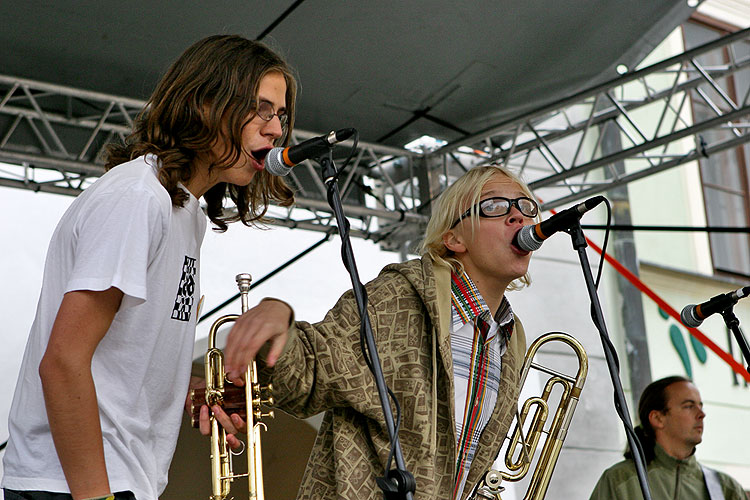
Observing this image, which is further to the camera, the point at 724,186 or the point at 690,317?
the point at 724,186

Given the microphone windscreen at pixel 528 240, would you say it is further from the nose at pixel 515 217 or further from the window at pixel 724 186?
the window at pixel 724 186

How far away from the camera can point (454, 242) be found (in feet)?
9.62

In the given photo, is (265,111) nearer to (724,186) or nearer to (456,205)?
(456,205)

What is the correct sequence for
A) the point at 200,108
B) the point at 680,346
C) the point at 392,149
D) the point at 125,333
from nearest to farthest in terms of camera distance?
the point at 125,333, the point at 200,108, the point at 392,149, the point at 680,346

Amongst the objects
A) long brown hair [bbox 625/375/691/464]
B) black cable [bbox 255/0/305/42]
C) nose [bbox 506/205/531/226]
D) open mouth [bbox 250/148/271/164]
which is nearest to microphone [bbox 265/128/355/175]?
open mouth [bbox 250/148/271/164]

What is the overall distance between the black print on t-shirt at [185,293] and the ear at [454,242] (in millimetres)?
1133

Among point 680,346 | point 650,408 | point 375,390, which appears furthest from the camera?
point 680,346

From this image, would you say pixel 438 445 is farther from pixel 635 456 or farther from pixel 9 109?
pixel 9 109

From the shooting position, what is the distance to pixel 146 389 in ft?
5.94

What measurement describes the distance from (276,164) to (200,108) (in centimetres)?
25

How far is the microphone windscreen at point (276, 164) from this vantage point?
1.95m

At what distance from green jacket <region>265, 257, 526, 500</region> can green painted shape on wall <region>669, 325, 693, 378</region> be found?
703 centimetres

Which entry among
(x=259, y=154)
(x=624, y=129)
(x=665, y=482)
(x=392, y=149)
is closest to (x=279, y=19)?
(x=392, y=149)

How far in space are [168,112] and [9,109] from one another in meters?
3.27
